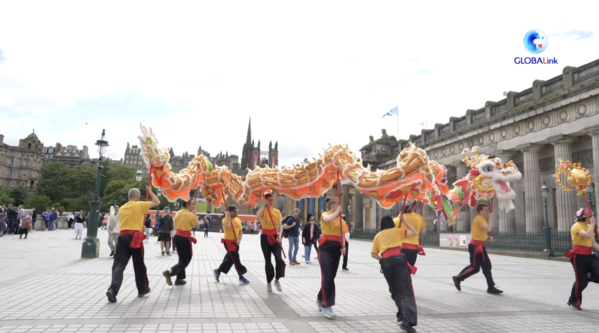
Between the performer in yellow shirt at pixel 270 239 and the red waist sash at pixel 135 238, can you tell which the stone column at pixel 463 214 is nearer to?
the performer in yellow shirt at pixel 270 239

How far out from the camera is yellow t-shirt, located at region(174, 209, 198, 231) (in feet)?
30.3

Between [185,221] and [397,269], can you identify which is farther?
[185,221]

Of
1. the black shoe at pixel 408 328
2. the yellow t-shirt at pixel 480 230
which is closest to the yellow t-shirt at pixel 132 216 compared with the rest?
the black shoe at pixel 408 328

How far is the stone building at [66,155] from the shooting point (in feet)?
504


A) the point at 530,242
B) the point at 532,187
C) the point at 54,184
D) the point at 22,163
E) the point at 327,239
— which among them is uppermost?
the point at 22,163

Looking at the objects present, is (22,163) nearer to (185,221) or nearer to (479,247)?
(185,221)

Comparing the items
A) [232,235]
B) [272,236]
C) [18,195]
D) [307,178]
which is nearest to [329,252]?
[307,178]

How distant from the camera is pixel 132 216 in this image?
7723 millimetres

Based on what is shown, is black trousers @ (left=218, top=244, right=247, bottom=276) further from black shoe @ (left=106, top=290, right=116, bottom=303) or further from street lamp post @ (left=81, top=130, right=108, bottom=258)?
street lamp post @ (left=81, top=130, right=108, bottom=258)

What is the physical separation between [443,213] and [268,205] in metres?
4.42

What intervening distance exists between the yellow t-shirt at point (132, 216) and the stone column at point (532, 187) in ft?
→ 81.0

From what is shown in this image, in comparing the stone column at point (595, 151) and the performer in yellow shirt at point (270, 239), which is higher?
the stone column at point (595, 151)

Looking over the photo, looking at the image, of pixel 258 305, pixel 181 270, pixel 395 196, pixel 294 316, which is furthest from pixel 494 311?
pixel 181 270

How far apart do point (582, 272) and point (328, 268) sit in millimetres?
4952
